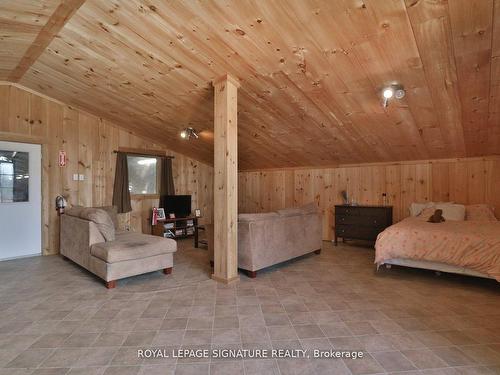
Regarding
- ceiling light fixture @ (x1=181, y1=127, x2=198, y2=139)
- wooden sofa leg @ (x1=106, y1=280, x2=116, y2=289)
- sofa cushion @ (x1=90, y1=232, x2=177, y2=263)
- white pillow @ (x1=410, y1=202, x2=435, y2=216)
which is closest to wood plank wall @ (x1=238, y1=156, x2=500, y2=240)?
white pillow @ (x1=410, y1=202, x2=435, y2=216)

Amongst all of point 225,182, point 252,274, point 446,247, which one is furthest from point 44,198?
point 446,247

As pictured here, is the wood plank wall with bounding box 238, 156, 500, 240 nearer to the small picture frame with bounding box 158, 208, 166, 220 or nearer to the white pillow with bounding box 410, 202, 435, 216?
the white pillow with bounding box 410, 202, 435, 216

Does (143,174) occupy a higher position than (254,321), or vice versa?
(143,174)

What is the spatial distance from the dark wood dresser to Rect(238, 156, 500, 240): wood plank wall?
45 centimetres

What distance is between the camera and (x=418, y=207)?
15.1 ft

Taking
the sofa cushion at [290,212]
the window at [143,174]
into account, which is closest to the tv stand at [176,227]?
the window at [143,174]

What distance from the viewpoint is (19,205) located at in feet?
14.6

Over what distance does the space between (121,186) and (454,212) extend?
5902 millimetres

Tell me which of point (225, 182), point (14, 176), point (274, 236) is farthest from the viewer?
point (14, 176)

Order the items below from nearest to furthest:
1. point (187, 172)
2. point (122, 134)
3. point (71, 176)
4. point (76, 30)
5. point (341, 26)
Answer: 1. point (341, 26)
2. point (76, 30)
3. point (71, 176)
4. point (122, 134)
5. point (187, 172)

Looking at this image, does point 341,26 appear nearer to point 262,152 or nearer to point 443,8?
point 443,8

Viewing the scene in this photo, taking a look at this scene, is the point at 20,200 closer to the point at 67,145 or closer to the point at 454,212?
the point at 67,145

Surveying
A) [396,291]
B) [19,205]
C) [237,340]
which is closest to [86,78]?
[19,205]

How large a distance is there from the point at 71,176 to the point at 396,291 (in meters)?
5.41
